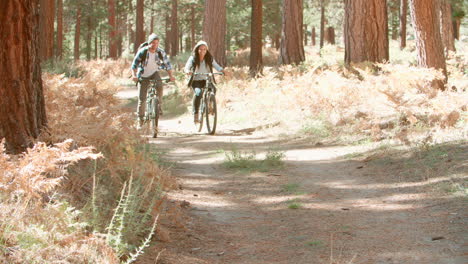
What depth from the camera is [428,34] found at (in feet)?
37.6

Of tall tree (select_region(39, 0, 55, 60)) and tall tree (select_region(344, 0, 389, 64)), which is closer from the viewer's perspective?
tall tree (select_region(344, 0, 389, 64))

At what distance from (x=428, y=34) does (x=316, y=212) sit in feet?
21.0

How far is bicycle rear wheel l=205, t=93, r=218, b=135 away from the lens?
1322 cm

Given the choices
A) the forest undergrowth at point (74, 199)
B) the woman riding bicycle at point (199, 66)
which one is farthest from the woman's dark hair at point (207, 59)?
the forest undergrowth at point (74, 199)

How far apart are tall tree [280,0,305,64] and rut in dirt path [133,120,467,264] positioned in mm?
12650

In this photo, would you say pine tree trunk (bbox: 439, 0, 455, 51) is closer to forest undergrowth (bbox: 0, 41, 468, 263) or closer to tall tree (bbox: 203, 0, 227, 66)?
forest undergrowth (bbox: 0, 41, 468, 263)

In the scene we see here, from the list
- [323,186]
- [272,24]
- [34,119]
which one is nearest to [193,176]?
[323,186]

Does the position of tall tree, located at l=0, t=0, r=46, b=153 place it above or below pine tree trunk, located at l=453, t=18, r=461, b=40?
below

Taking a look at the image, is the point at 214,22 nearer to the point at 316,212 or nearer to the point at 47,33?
the point at 47,33

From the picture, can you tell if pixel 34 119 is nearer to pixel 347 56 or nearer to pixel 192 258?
pixel 192 258

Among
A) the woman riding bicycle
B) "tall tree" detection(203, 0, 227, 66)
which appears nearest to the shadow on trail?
the woman riding bicycle

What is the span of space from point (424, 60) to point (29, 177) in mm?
9443

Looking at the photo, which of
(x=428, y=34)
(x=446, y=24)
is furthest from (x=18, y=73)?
(x=446, y=24)

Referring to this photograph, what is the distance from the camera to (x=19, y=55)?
5.36 meters
